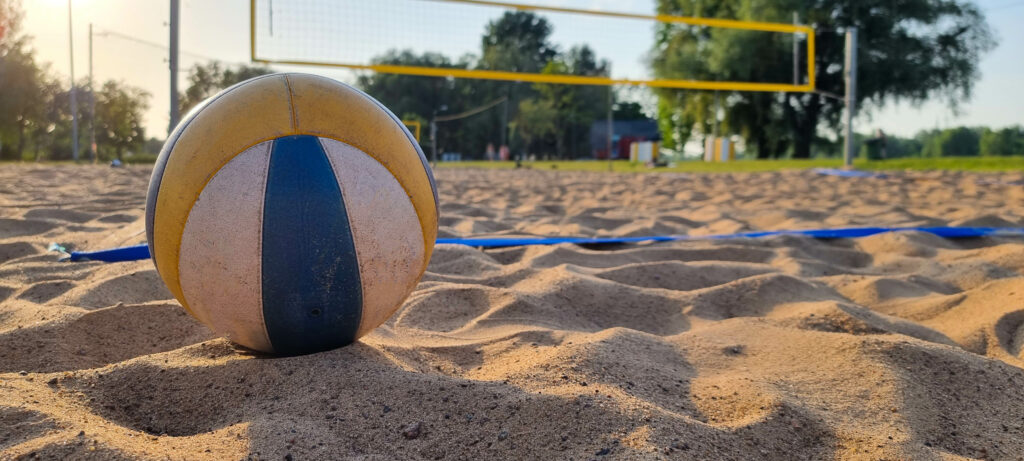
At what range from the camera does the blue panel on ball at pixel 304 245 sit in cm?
180

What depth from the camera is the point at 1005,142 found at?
105 ft

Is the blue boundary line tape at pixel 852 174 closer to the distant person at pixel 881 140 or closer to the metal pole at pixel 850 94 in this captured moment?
the metal pole at pixel 850 94

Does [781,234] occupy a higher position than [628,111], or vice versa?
[628,111]

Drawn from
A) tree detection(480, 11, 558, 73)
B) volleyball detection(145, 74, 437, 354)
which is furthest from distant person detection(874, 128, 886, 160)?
tree detection(480, 11, 558, 73)

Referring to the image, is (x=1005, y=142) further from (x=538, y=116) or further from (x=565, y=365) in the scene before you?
(x=565, y=365)

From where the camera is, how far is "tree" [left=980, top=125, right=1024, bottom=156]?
3072 centimetres

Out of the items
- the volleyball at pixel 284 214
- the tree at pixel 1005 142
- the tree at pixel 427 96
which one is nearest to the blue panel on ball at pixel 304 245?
the volleyball at pixel 284 214

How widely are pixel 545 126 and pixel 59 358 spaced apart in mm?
41712

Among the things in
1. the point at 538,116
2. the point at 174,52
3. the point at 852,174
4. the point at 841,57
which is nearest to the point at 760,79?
the point at 841,57

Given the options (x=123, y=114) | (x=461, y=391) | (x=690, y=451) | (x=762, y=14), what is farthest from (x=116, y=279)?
(x=123, y=114)

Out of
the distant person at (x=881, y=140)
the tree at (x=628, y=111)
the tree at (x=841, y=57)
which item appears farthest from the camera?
the tree at (x=628, y=111)

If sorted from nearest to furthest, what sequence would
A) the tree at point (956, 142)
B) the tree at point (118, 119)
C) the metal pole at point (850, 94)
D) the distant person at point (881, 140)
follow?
the metal pole at point (850, 94) < the distant person at point (881, 140) < the tree at point (118, 119) < the tree at point (956, 142)

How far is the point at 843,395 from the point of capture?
1.90 m

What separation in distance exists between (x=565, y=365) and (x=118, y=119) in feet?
125
